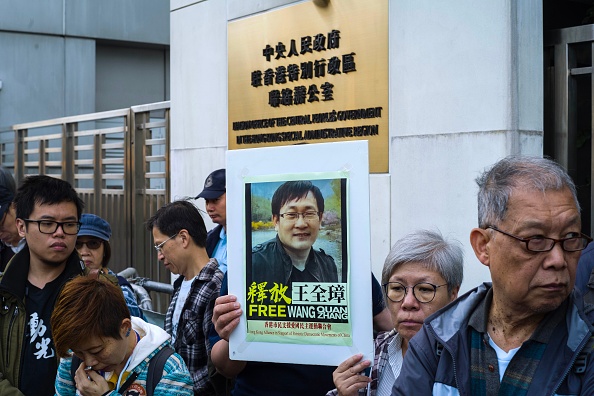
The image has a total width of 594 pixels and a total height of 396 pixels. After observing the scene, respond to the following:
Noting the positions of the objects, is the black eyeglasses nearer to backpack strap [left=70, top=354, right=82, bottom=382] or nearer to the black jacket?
backpack strap [left=70, top=354, right=82, bottom=382]

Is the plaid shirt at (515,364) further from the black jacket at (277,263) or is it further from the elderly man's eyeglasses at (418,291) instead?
the black jacket at (277,263)

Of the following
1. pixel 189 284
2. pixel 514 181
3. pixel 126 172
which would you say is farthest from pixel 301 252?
pixel 126 172

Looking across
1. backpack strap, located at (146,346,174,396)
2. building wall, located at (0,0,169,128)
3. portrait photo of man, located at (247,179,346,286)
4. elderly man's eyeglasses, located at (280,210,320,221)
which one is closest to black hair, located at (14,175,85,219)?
backpack strap, located at (146,346,174,396)

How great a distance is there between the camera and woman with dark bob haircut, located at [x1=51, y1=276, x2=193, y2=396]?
2.96 metres

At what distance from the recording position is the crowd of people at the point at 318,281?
1.96m

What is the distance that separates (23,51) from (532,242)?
15208 mm

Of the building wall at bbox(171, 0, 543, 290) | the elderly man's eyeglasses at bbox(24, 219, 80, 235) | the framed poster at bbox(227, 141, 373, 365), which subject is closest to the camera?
the framed poster at bbox(227, 141, 373, 365)

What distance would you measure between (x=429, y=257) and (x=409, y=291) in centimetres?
14

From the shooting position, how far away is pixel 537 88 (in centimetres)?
514

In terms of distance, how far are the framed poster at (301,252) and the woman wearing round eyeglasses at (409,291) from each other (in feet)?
0.49

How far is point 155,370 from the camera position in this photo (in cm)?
304

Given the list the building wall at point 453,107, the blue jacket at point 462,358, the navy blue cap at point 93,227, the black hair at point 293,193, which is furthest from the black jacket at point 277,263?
the building wall at point 453,107

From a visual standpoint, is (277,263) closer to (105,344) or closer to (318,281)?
(318,281)

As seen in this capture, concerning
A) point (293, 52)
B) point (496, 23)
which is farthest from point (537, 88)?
point (293, 52)
